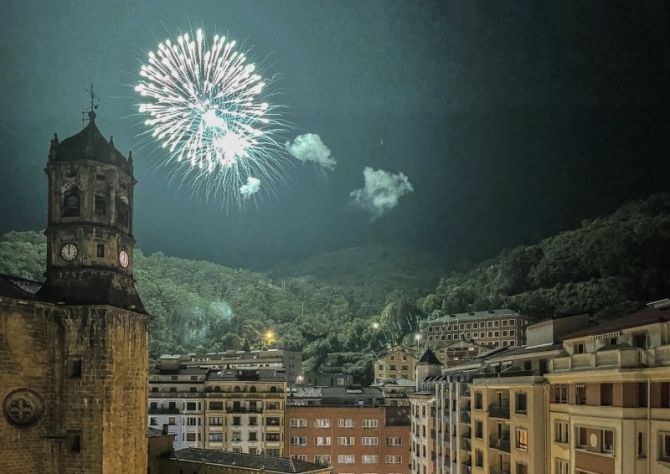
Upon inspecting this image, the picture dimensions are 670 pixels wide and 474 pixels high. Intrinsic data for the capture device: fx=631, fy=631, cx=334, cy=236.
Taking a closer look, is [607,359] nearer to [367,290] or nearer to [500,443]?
[500,443]

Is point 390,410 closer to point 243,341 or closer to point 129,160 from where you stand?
point 129,160

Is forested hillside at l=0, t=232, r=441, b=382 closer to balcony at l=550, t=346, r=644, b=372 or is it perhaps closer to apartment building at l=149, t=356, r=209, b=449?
apartment building at l=149, t=356, r=209, b=449

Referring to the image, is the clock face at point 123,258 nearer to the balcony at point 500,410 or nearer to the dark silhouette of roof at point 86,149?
the dark silhouette of roof at point 86,149

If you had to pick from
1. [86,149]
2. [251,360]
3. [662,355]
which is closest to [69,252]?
[86,149]

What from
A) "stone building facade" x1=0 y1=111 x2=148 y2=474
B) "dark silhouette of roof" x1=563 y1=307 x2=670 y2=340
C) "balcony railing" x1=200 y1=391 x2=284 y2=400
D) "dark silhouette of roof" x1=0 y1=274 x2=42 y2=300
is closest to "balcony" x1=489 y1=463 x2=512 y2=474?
"dark silhouette of roof" x1=563 y1=307 x2=670 y2=340

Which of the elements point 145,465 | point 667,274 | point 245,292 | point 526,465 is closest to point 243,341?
point 245,292

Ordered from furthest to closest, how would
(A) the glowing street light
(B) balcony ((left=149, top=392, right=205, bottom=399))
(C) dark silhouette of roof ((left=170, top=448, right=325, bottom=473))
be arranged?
(A) the glowing street light
(B) balcony ((left=149, top=392, right=205, bottom=399))
(C) dark silhouette of roof ((left=170, top=448, right=325, bottom=473))
